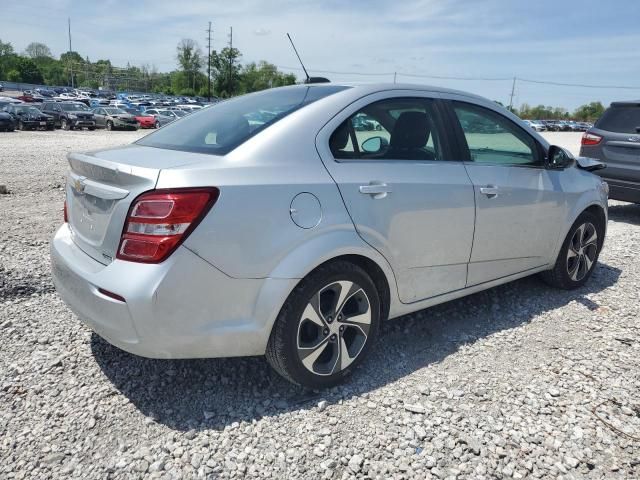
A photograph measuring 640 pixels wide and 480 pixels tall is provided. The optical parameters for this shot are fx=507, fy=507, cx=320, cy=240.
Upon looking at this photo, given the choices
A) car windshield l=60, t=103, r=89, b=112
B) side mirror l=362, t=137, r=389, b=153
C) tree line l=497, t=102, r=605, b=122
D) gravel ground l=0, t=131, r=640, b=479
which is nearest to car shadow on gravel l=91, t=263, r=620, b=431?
gravel ground l=0, t=131, r=640, b=479

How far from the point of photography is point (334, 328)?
9.25 feet

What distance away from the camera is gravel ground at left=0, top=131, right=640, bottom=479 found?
234 cm

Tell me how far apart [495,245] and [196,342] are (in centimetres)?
224

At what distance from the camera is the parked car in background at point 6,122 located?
2502 centimetres

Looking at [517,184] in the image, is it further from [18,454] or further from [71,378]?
[18,454]

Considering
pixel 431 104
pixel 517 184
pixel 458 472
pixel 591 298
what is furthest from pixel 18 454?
pixel 591 298

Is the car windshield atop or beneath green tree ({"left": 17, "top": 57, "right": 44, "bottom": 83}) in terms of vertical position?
beneath

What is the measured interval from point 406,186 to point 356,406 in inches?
50.4

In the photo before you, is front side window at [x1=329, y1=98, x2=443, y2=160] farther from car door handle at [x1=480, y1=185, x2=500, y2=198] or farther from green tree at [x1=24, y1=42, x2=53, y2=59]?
green tree at [x1=24, y1=42, x2=53, y2=59]

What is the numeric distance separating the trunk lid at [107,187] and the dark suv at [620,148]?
666 cm

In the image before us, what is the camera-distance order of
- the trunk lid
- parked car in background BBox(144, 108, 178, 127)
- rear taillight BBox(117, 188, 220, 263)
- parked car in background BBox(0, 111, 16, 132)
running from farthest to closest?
parked car in background BBox(144, 108, 178, 127) < parked car in background BBox(0, 111, 16, 132) < the trunk lid < rear taillight BBox(117, 188, 220, 263)

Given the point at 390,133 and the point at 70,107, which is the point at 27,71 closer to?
the point at 70,107

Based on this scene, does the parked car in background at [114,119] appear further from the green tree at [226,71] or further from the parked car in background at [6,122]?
the green tree at [226,71]

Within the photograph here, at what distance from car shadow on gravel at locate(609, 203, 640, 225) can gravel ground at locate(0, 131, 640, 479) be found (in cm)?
453
